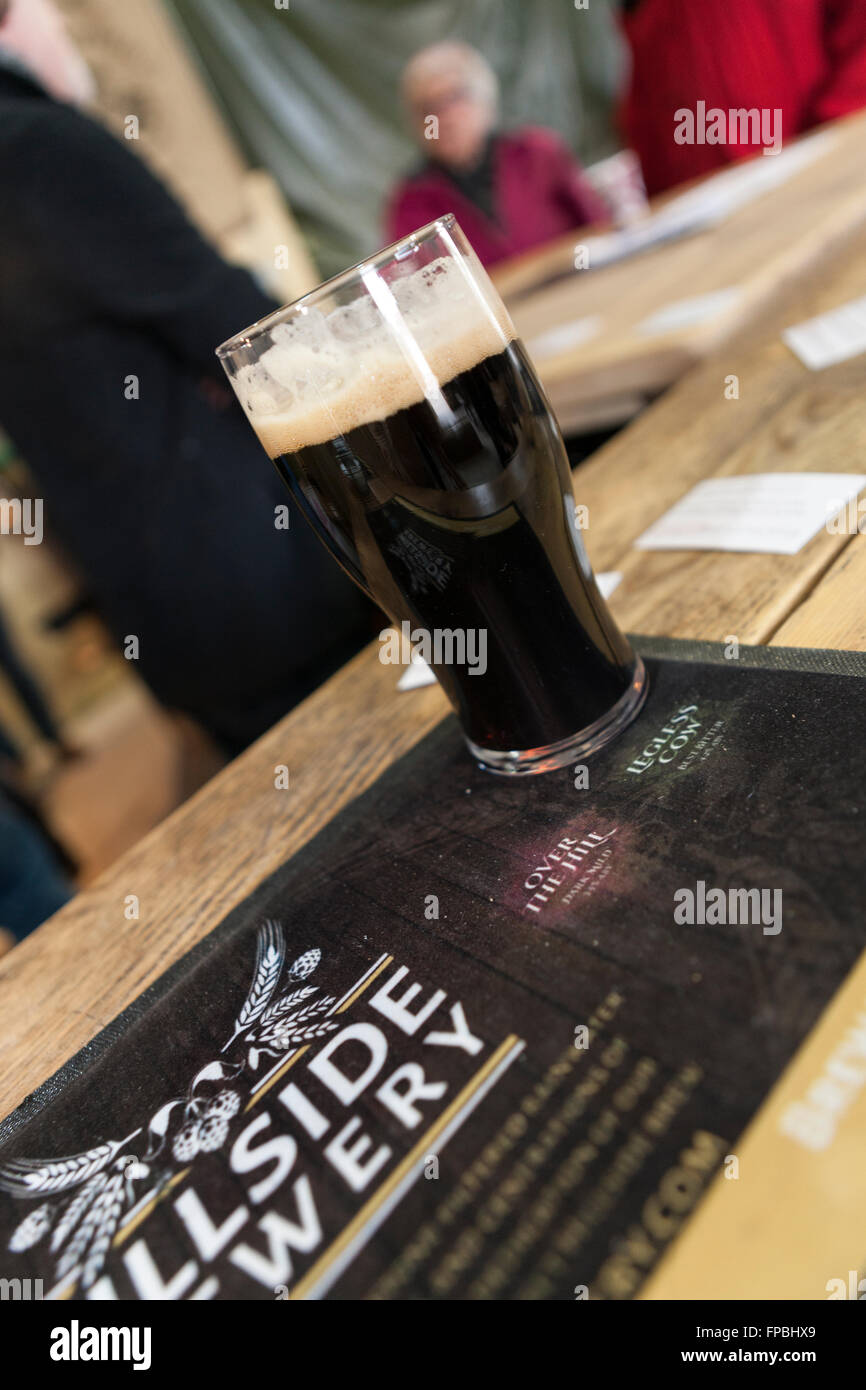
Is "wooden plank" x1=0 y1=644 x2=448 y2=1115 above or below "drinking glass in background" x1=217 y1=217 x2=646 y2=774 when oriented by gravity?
below

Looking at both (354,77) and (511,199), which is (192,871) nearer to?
(511,199)

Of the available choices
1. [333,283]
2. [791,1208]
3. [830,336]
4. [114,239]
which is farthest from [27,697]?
[791,1208]

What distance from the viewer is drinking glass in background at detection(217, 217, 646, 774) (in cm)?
56

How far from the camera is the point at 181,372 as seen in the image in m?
1.55

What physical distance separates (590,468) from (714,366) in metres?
0.30

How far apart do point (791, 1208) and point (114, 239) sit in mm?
1479

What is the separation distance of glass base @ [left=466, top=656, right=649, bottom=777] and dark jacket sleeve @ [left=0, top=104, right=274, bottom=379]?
3.38 feet

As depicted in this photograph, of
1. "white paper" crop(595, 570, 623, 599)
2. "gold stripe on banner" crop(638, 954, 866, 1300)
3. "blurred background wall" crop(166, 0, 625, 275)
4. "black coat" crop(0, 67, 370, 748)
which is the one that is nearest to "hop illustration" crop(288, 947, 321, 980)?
"gold stripe on banner" crop(638, 954, 866, 1300)

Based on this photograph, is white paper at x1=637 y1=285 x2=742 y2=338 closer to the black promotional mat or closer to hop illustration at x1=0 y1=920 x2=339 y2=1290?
the black promotional mat

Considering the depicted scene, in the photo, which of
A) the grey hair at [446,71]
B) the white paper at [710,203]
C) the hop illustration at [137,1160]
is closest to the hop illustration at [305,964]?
the hop illustration at [137,1160]

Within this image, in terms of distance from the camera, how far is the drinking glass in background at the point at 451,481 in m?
0.56

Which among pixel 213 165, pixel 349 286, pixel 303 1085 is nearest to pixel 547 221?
pixel 213 165

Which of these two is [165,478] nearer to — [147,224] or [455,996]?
[147,224]

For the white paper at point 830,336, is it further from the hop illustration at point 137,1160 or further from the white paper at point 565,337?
the hop illustration at point 137,1160
